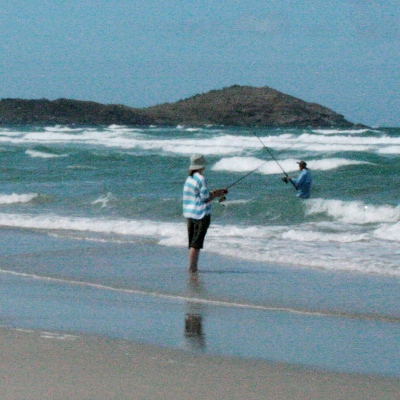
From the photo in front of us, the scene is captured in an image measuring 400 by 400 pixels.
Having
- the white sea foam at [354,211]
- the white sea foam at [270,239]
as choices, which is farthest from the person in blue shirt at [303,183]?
the white sea foam at [270,239]

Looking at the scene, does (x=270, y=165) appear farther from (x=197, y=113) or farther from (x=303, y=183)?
(x=197, y=113)

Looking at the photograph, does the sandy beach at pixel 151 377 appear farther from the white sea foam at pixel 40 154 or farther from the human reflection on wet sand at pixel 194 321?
the white sea foam at pixel 40 154

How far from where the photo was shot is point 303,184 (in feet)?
52.0

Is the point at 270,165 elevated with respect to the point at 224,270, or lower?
elevated

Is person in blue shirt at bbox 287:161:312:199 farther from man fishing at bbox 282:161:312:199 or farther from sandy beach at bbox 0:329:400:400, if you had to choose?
sandy beach at bbox 0:329:400:400

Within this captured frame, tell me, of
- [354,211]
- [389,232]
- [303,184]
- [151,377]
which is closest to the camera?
[151,377]

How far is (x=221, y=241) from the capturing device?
11.3m

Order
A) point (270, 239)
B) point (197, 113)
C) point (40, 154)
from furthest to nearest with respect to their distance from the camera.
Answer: point (197, 113) → point (40, 154) → point (270, 239)

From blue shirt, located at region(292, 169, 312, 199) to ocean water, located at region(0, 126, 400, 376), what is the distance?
0.78 feet

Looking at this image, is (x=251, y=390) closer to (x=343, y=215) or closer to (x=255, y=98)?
(x=343, y=215)

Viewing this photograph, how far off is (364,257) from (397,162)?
1568cm

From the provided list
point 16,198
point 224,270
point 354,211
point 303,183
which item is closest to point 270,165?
point 303,183

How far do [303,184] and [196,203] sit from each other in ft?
24.3

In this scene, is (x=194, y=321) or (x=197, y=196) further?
(x=197, y=196)
